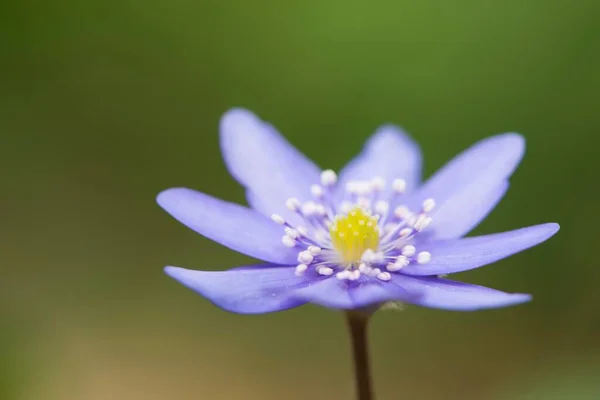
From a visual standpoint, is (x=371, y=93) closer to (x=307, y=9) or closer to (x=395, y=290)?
(x=307, y=9)

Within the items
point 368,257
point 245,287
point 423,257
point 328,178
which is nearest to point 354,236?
point 368,257

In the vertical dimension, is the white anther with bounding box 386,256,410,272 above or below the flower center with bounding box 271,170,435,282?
below

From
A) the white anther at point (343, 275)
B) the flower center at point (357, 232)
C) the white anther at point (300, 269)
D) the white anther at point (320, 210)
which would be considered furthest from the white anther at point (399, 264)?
the white anther at point (320, 210)

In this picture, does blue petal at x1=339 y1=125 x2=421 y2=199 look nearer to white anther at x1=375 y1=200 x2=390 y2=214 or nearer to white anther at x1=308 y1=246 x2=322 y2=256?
white anther at x1=375 y1=200 x2=390 y2=214

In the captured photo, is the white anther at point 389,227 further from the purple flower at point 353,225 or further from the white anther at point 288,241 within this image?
the white anther at point 288,241

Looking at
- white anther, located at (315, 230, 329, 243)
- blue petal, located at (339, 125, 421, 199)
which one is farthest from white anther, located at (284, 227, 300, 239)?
blue petal, located at (339, 125, 421, 199)

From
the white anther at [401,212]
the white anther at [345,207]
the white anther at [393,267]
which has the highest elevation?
the white anther at [345,207]

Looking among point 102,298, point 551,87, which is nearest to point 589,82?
point 551,87
